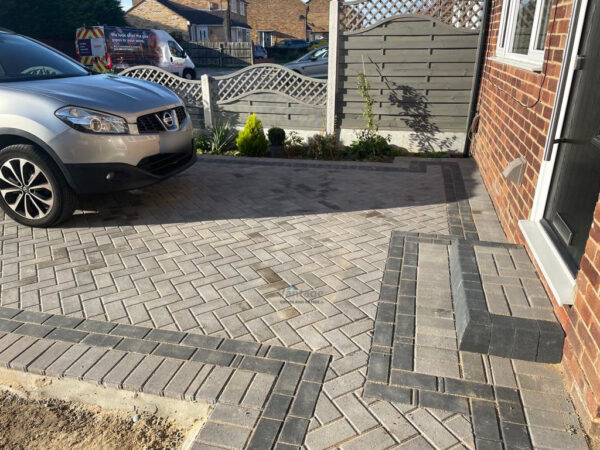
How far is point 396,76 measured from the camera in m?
7.48

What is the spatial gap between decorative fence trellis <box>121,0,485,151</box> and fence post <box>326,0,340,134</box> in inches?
0.6

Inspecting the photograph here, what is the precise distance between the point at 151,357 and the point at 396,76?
20.9 feet

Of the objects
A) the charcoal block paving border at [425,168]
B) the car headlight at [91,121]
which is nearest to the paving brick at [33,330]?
the car headlight at [91,121]

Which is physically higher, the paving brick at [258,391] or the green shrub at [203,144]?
the green shrub at [203,144]

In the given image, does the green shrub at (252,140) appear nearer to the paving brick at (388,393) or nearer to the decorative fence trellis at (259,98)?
the decorative fence trellis at (259,98)

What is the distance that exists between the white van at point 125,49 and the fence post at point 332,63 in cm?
1563

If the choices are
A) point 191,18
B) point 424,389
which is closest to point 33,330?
point 424,389

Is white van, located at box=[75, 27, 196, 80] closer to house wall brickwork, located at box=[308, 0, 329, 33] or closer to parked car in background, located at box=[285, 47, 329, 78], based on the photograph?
parked car in background, located at box=[285, 47, 329, 78]

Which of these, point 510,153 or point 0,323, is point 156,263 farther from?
point 510,153

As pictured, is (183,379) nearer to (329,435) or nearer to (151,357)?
(151,357)

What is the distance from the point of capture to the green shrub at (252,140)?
7.73m

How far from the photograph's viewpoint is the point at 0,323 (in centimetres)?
302

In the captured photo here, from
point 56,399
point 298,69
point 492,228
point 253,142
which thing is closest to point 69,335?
point 56,399

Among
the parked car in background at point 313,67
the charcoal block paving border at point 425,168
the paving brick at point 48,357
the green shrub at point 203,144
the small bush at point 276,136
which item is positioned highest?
the parked car in background at point 313,67
